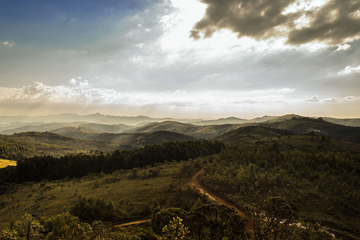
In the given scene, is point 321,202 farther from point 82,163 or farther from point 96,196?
point 82,163

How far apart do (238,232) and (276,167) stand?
3968 centimetres

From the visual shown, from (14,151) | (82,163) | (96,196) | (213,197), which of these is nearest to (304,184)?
(213,197)

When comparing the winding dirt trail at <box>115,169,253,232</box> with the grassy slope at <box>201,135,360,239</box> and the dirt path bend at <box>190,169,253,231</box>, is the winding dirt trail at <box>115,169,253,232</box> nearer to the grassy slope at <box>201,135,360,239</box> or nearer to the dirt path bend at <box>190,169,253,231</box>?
the dirt path bend at <box>190,169,253,231</box>

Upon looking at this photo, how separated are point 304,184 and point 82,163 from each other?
86.1m

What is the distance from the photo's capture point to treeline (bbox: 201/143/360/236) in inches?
1067

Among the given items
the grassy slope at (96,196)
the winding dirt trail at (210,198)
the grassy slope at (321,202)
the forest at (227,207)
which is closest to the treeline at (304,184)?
the grassy slope at (321,202)

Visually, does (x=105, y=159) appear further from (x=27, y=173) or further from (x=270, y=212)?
(x=270, y=212)

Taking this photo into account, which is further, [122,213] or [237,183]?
[237,183]

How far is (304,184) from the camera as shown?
1436 inches

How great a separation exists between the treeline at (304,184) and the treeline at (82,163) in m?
39.9

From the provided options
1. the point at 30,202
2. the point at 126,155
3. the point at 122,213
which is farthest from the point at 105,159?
the point at 122,213

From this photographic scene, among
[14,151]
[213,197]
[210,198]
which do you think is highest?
[210,198]

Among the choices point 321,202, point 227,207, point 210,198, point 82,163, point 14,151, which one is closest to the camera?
point 227,207

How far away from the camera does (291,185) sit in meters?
36.1
